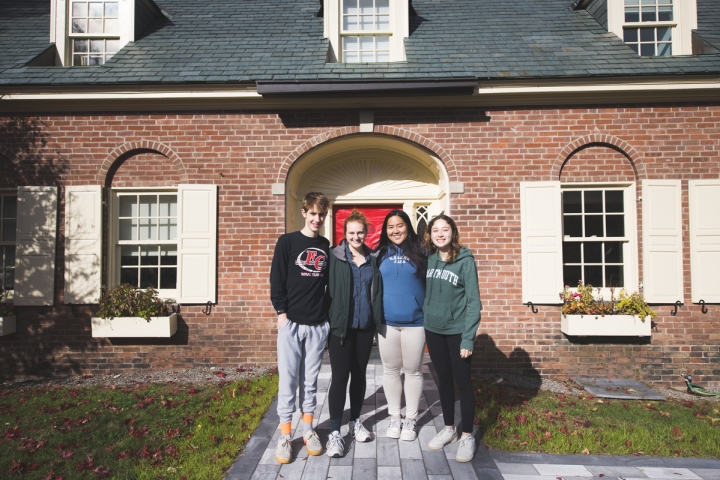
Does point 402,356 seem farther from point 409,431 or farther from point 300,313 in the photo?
point 300,313

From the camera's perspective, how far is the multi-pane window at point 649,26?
6.43 metres

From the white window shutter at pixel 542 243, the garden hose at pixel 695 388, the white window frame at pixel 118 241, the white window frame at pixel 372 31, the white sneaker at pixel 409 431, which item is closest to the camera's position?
the white sneaker at pixel 409 431

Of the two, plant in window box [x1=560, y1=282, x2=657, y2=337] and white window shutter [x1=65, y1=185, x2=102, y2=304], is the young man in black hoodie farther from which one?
white window shutter [x1=65, y1=185, x2=102, y2=304]

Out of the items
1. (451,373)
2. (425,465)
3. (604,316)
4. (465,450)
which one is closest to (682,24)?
(604,316)

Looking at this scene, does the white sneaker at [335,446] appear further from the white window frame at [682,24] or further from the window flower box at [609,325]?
the white window frame at [682,24]

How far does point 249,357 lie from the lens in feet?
19.4

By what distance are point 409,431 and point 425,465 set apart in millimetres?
344

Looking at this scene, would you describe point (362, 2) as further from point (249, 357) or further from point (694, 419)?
point (694, 419)

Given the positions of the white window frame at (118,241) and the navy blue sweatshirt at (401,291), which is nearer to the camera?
the navy blue sweatshirt at (401,291)

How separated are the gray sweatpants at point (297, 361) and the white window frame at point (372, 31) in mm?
4754

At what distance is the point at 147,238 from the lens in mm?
6234

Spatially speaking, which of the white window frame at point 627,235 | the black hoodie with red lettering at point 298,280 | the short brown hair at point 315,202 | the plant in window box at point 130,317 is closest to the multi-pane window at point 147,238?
the plant in window box at point 130,317

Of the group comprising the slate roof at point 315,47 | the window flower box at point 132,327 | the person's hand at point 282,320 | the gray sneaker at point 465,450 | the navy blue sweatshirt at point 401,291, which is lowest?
the gray sneaker at point 465,450

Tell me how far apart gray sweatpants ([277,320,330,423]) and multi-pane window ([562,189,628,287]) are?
4.24 m
